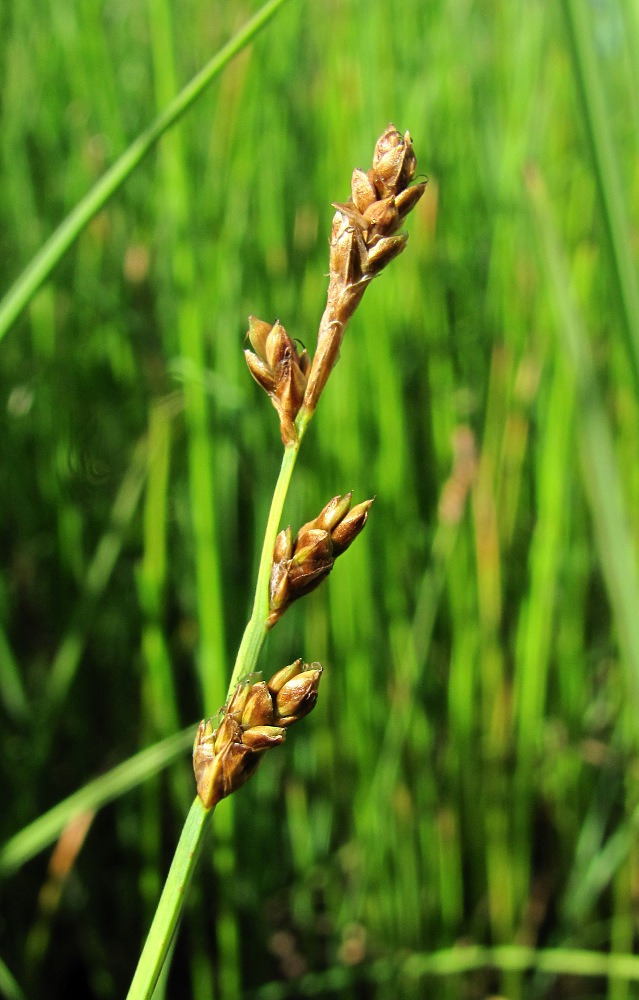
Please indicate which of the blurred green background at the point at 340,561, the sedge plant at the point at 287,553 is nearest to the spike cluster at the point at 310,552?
the sedge plant at the point at 287,553

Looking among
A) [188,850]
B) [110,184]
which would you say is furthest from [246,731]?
[110,184]

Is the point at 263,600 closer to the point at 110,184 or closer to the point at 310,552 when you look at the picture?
the point at 310,552

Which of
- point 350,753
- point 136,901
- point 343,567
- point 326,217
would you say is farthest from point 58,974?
point 326,217

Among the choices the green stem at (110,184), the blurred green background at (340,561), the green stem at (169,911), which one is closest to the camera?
the green stem at (169,911)

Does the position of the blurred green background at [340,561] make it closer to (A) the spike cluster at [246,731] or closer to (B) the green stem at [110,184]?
(B) the green stem at [110,184]

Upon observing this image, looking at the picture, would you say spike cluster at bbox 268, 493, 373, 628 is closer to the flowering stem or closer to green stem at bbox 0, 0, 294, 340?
the flowering stem

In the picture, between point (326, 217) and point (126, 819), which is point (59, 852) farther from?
point (326, 217)

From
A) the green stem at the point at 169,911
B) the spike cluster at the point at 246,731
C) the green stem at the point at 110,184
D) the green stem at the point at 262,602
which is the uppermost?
the green stem at the point at 110,184
